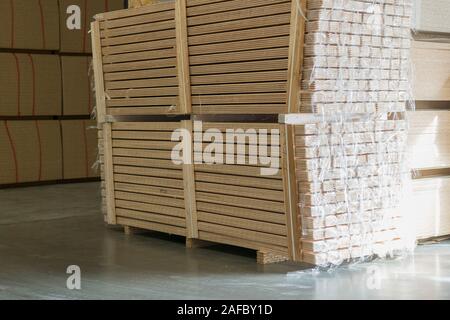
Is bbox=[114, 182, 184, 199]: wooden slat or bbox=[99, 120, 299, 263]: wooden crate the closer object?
bbox=[99, 120, 299, 263]: wooden crate

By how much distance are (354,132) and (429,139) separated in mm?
993

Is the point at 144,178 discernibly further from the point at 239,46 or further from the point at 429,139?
the point at 429,139

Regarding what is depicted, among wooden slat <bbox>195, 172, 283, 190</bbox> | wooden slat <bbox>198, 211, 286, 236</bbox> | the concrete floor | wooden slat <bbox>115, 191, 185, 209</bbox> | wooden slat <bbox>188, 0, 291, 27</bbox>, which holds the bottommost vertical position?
the concrete floor

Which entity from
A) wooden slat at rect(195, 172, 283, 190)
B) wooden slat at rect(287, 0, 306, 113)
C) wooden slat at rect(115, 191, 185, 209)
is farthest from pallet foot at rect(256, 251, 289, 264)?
wooden slat at rect(287, 0, 306, 113)

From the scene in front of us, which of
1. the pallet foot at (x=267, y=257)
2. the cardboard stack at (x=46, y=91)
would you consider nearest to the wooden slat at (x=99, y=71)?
the pallet foot at (x=267, y=257)

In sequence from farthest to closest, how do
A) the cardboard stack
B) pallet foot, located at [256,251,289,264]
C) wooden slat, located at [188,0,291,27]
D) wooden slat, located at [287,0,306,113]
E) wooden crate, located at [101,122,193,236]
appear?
1. the cardboard stack
2. wooden crate, located at [101,122,193,236]
3. pallet foot, located at [256,251,289,264]
4. wooden slat, located at [188,0,291,27]
5. wooden slat, located at [287,0,306,113]

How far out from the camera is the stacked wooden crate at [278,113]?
5.26 m

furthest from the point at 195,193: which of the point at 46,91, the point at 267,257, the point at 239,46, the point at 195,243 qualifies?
the point at 46,91

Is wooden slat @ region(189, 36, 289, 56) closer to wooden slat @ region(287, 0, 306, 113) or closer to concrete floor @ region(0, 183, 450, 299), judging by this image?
wooden slat @ region(287, 0, 306, 113)

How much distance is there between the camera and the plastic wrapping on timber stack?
5.24 metres

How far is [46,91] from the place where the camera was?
1113 cm

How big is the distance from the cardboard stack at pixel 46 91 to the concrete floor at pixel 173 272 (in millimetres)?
3682

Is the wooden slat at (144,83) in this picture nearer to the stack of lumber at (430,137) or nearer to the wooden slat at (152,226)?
the wooden slat at (152,226)

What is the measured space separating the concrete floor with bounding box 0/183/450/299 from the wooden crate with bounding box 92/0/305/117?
109 centimetres
